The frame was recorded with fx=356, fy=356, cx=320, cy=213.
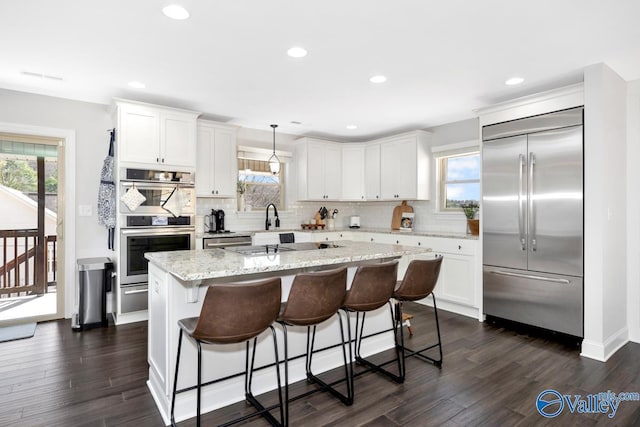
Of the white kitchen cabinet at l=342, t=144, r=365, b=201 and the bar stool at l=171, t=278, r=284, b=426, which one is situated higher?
the white kitchen cabinet at l=342, t=144, r=365, b=201

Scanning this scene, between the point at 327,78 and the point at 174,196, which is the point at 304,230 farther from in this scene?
the point at 327,78

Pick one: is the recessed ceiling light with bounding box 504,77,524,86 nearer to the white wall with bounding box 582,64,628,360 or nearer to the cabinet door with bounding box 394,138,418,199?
the white wall with bounding box 582,64,628,360

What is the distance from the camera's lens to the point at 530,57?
2977 mm

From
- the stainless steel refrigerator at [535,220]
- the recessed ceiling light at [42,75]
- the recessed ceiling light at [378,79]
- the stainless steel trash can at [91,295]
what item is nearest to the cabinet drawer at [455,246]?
the stainless steel refrigerator at [535,220]

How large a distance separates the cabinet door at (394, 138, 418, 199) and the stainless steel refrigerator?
129 centimetres

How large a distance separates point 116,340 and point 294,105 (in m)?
3.19

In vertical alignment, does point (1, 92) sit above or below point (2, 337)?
above

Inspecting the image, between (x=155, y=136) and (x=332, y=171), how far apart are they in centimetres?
286

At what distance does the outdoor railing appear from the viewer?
164 inches

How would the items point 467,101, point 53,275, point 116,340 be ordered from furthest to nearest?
point 53,275 < point 467,101 < point 116,340

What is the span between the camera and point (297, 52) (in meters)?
2.91

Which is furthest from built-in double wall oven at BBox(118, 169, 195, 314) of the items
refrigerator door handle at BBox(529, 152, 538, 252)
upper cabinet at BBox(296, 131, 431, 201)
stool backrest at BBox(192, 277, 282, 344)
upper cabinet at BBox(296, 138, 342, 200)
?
refrigerator door handle at BBox(529, 152, 538, 252)

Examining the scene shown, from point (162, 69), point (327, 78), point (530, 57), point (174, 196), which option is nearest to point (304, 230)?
point (174, 196)

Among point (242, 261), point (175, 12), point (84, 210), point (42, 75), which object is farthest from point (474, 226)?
point (42, 75)
